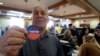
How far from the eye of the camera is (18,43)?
1.11 feet

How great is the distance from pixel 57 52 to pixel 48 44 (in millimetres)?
160

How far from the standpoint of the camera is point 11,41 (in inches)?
12.6

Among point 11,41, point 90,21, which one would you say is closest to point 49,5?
point 11,41

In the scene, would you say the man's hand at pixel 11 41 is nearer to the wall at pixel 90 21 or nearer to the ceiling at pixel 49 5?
the ceiling at pixel 49 5

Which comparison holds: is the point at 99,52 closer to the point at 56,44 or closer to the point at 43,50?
the point at 56,44

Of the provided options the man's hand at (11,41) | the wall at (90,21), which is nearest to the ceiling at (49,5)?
the man's hand at (11,41)

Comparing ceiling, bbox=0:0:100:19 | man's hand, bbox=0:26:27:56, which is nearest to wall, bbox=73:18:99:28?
ceiling, bbox=0:0:100:19

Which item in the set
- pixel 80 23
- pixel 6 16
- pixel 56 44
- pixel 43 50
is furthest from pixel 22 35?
pixel 80 23

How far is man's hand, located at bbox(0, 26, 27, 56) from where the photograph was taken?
12.7 inches

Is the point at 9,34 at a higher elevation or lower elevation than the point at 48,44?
higher

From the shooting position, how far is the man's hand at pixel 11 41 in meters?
0.32

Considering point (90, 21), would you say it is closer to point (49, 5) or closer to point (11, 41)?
point (49, 5)

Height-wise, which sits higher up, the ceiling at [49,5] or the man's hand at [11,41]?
the ceiling at [49,5]

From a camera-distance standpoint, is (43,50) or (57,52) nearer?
(43,50)
